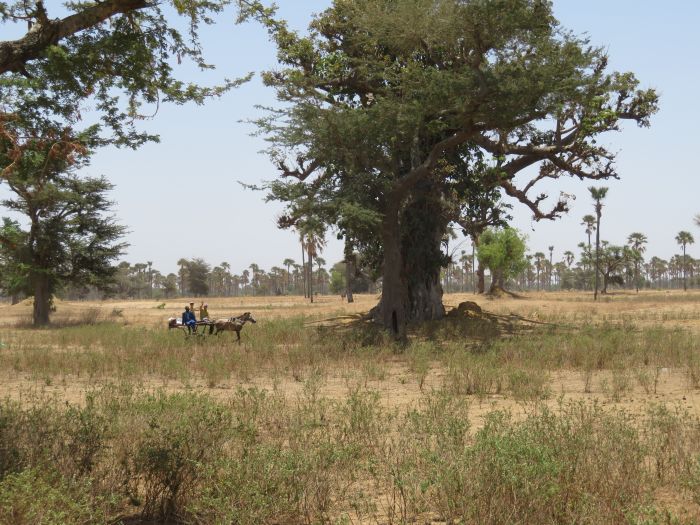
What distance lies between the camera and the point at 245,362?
15.2 meters

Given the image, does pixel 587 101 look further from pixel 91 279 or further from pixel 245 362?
pixel 91 279

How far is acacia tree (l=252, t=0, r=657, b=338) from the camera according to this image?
2136cm

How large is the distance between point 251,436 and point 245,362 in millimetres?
8566

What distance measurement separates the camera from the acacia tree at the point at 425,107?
2136 cm

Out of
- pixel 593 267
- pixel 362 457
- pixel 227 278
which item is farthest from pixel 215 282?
pixel 362 457

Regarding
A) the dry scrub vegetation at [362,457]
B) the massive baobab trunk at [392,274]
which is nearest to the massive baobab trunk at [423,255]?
the massive baobab trunk at [392,274]

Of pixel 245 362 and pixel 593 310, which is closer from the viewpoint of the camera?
pixel 245 362

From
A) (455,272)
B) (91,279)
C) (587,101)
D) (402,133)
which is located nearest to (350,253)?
(402,133)

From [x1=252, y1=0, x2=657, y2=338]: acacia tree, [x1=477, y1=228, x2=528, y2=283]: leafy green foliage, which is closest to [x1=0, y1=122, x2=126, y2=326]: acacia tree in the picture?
[x1=252, y1=0, x2=657, y2=338]: acacia tree

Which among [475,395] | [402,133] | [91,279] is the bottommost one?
[475,395]

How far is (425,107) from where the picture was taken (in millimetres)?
22172

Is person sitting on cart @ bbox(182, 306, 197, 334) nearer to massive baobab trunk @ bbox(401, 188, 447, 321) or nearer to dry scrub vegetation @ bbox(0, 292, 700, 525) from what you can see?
dry scrub vegetation @ bbox(0, 292, 700, 525)

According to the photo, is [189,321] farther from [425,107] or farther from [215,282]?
[215,282]

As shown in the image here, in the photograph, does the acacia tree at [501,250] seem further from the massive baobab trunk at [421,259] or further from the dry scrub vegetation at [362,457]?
the dry scrub vegetation at [362,457]
